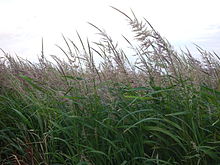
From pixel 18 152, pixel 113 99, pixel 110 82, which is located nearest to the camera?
pixel 113 99

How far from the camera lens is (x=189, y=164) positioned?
2.04 meters

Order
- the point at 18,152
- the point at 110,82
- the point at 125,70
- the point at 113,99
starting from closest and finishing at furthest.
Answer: the point at 113,99
the point at 125,70
the point at 110,82
the point at 18,152

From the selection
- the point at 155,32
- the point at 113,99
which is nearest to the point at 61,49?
the point at 113,99

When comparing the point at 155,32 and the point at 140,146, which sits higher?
the point at 155,32

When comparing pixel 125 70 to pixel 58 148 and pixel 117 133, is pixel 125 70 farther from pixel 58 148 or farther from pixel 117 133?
pixel 58 148

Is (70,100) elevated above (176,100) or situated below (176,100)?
above

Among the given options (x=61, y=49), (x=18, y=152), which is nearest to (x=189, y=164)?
(x=61, y=49)

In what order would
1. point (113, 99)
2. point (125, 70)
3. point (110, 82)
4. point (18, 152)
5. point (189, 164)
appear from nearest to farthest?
point (189, 164) → point (113, 99) → point (125, 70) → point (110, 82) → point (18, 152)

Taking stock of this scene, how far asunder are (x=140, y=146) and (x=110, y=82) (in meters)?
0.66

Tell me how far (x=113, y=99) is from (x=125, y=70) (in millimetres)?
300

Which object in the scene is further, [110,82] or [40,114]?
[40,114]

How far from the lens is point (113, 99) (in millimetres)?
2182

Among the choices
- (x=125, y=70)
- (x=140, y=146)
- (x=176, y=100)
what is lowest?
(x=140, y=146)

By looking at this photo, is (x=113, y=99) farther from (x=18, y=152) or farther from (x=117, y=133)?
(x=18, y=152)
